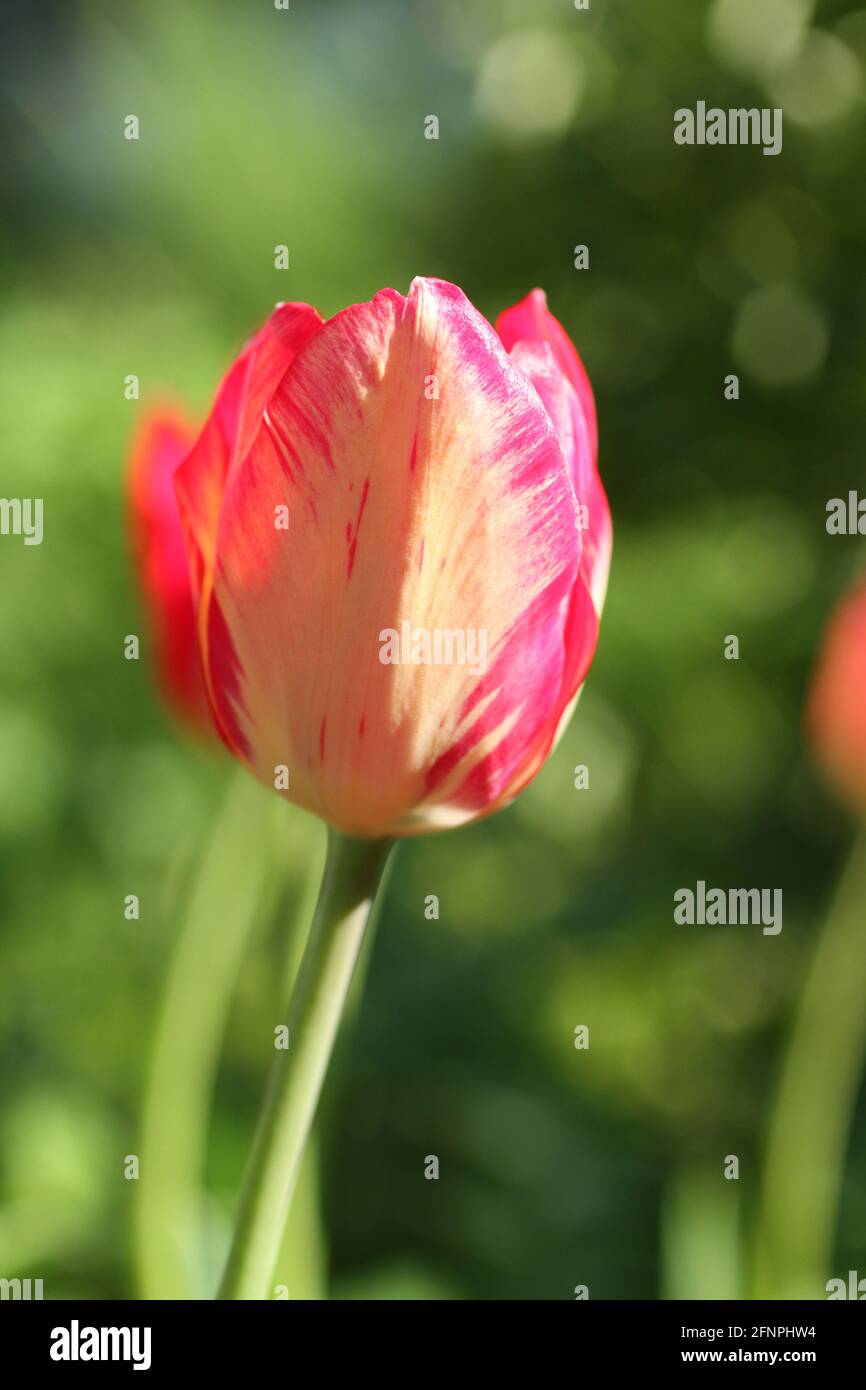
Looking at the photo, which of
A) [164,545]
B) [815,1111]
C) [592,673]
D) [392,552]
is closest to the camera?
[392,552]

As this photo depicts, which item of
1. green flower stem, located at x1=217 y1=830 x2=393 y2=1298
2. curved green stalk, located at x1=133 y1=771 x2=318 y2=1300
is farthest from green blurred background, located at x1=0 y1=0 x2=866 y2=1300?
green flower stem, located at x1=217 y1=830 x2=393 y2=1298

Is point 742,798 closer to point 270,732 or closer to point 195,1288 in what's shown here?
point 195,1288

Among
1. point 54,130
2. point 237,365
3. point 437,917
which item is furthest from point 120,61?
point 237,365

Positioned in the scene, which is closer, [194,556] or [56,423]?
[194,556]

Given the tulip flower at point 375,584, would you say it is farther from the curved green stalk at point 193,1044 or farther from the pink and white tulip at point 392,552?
the curved green stalk at point 193,1044

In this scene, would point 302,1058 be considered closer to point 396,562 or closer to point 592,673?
point 396,562

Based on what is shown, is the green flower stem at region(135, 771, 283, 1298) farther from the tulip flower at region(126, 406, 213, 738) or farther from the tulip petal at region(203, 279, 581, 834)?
the tulip petal at region(203, 279, 581, 834)

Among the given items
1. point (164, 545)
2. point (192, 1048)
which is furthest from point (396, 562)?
point (192, 1048)
